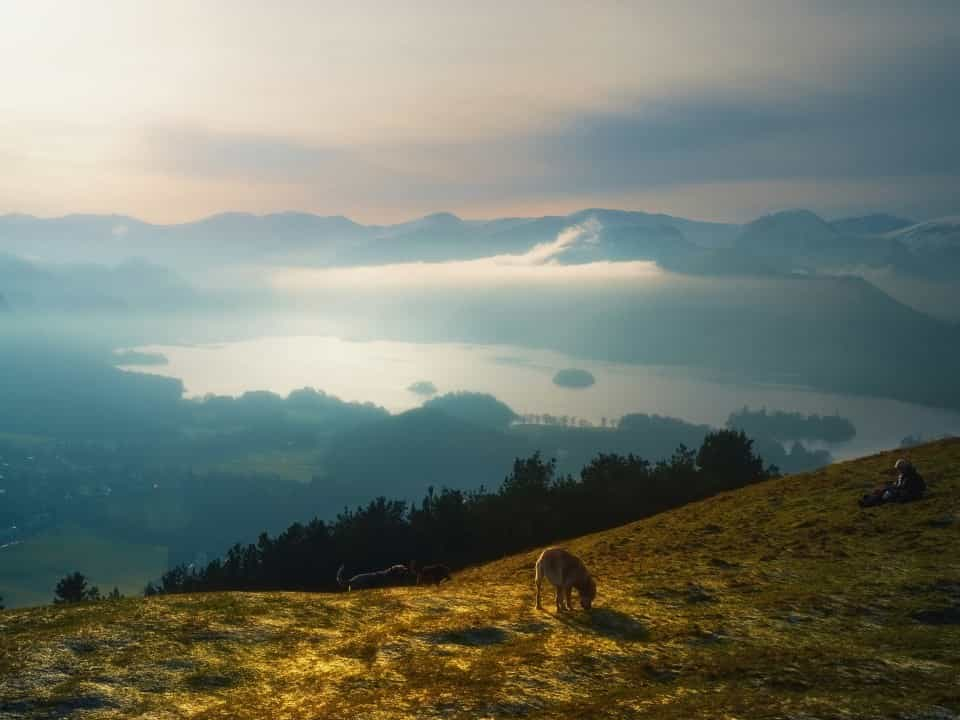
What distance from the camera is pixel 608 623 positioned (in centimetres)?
1888

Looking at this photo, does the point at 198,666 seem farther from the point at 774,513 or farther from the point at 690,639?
the point at 774,513

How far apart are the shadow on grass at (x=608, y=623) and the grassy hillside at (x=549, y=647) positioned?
0.08m

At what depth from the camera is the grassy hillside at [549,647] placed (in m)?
13.5

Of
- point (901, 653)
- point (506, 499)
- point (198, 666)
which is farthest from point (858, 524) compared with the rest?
point (506, 499)

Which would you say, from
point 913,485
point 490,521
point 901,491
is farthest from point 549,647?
point 490,521

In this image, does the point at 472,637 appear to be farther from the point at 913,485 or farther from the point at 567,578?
the point at 913,485

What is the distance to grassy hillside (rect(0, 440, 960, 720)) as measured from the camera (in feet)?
44.4

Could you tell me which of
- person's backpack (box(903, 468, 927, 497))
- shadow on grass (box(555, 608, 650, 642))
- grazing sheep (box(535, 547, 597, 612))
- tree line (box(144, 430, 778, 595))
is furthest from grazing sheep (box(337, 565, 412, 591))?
person's backpack (box(903, 468, 927, 497))

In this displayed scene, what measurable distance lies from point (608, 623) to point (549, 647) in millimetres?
2875

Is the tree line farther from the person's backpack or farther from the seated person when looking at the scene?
the person's backpack

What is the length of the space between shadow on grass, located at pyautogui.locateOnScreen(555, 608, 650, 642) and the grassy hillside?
8cm

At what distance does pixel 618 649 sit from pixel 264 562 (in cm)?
6226

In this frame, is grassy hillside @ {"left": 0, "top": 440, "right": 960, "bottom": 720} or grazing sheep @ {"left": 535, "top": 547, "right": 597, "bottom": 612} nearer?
grassy hillside @ {"left": 0, "top": 440, "right": 960, "bottom": 720}

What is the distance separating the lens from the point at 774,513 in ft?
114
